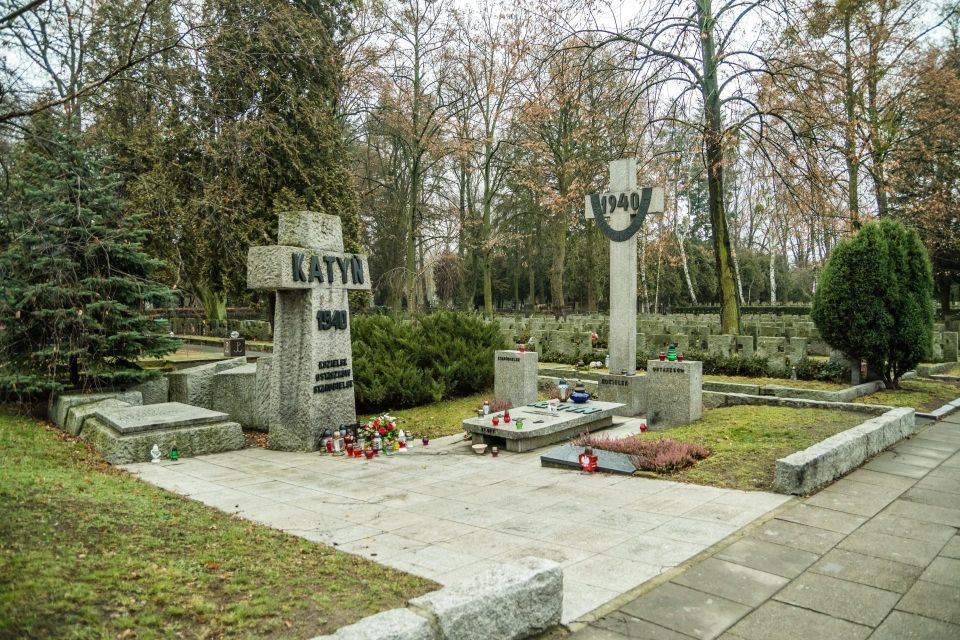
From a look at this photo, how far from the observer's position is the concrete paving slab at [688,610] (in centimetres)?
354

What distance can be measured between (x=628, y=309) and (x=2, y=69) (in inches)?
390

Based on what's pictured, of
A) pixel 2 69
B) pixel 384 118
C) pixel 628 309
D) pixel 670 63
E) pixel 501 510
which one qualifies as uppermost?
pixel 384 118

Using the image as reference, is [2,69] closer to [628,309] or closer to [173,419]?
[173,419]

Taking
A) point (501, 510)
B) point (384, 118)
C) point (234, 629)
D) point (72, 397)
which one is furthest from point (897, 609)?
point (384, 118)

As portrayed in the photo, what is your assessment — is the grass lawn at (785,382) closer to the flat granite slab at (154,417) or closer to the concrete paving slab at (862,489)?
the concrete paving slab at (862,489)

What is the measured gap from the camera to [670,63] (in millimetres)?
16172

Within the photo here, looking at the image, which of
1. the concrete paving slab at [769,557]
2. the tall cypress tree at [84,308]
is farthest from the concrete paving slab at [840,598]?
the tall cypress tree at [84,308]

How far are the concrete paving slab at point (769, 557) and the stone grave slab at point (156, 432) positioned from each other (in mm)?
7189

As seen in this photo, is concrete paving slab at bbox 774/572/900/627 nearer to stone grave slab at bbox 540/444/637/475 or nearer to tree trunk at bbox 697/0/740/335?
stone grave slab at bbox 540/444/637/475

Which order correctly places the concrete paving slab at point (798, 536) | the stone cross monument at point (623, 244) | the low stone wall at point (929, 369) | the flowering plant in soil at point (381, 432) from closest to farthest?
1. the concrete paving slab at point (798, 536)
2. the flowering plant in soil at point (381, 432)
3. the stone cross monument at point (623, 244)
4. the low stone wall at point (929, 369)

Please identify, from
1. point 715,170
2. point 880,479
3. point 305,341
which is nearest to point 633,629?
point 880,479

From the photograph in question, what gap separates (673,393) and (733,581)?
6097 mm

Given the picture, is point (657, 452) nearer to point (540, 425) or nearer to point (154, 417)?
point (540, 425)

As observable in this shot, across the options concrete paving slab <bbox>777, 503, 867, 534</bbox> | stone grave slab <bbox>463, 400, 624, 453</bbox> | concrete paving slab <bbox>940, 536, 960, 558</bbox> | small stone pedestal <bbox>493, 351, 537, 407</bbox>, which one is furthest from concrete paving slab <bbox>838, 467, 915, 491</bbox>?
small stone pedestal <bbox>493, 351, 537, 407</bbox>
